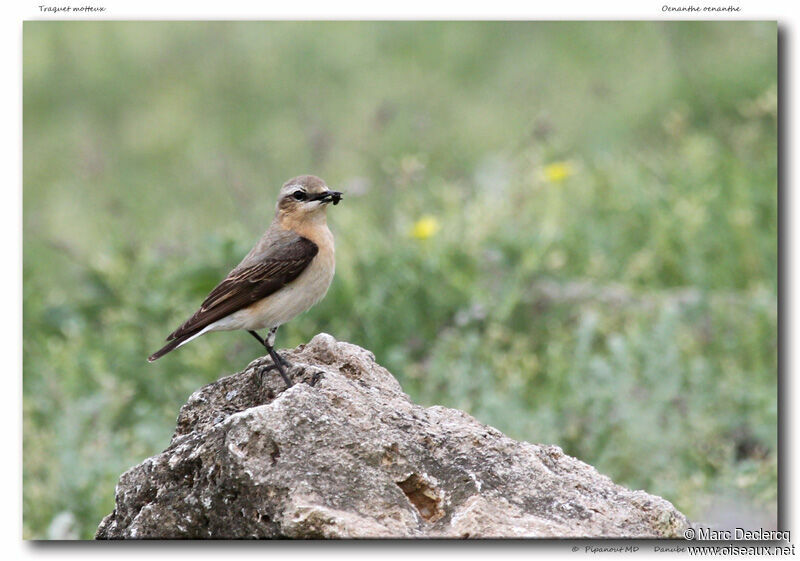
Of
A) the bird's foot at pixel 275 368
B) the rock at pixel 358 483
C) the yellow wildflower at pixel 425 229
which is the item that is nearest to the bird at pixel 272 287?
the bird's foot at pixel 275 368

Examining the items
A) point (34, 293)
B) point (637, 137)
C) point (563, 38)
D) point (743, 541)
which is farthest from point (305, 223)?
point (637, 137)

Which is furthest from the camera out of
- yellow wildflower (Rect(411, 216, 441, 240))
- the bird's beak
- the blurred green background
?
yellow wildflower (Rect(411, 216, 441, 240))

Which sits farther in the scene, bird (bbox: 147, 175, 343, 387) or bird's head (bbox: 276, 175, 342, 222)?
bird's head (bbox: 276, 175, 342, 222)

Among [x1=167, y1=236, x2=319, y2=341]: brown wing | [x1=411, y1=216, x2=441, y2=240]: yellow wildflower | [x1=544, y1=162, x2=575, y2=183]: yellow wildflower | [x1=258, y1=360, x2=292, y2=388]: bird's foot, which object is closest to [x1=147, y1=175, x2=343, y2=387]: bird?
Result: [x1=167, y1=236, x2=319, y2=341]: brown wing

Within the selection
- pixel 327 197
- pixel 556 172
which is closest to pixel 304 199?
pixel 327 197

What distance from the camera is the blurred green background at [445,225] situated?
25.3 ft

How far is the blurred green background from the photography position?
A: 25.3 feet

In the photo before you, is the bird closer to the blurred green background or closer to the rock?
the rock

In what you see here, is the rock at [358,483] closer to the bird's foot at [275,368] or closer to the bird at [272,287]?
the bird's foot at [275,368]

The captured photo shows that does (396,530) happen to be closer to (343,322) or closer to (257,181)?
(343,322)

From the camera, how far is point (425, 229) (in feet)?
27.8

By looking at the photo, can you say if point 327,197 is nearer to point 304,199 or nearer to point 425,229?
point 304,199

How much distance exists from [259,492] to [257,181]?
6.16m

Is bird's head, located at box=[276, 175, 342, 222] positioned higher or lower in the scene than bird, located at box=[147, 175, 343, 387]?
higher
